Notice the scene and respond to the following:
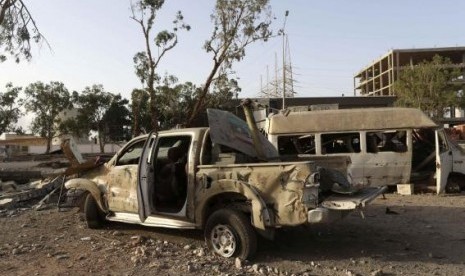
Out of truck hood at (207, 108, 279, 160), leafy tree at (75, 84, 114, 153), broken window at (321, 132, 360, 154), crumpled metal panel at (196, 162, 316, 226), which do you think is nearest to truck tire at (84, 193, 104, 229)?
truck hood at (207, 108, 279, 160)

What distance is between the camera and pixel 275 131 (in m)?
15.0

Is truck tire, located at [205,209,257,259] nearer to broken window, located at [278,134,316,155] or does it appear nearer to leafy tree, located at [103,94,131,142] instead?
broken window, located at [278,134,316,155]

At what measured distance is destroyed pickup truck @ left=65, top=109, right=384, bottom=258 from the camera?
667 cm

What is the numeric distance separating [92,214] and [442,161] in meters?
8.93

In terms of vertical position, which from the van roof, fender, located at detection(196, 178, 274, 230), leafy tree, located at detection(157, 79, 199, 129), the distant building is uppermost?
the distant building

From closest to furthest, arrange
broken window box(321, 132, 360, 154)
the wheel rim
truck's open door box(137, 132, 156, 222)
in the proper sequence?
the wheel rim
truck's open door box(137, 132, 156, 222)
broken window box(321, 132, 360, 154)

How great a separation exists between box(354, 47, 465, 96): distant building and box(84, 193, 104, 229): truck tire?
3102 inches

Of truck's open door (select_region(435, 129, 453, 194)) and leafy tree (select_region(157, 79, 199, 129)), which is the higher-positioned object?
leafy tree (select_region(157, 79, 199, 129))

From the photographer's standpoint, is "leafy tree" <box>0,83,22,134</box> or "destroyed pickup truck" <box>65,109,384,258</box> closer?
"destroyed pickup truck" <box>65,109,384,258</box>

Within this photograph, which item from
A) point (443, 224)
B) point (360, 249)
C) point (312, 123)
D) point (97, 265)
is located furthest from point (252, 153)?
point (312, 123)

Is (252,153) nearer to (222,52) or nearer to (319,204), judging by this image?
(319,204)

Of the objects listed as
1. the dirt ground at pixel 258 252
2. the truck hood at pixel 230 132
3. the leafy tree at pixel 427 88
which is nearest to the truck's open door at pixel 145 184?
the dirt ground at pixel 258 252

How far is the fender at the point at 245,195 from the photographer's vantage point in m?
6.68

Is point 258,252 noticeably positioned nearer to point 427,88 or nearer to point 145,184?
point 145,184
